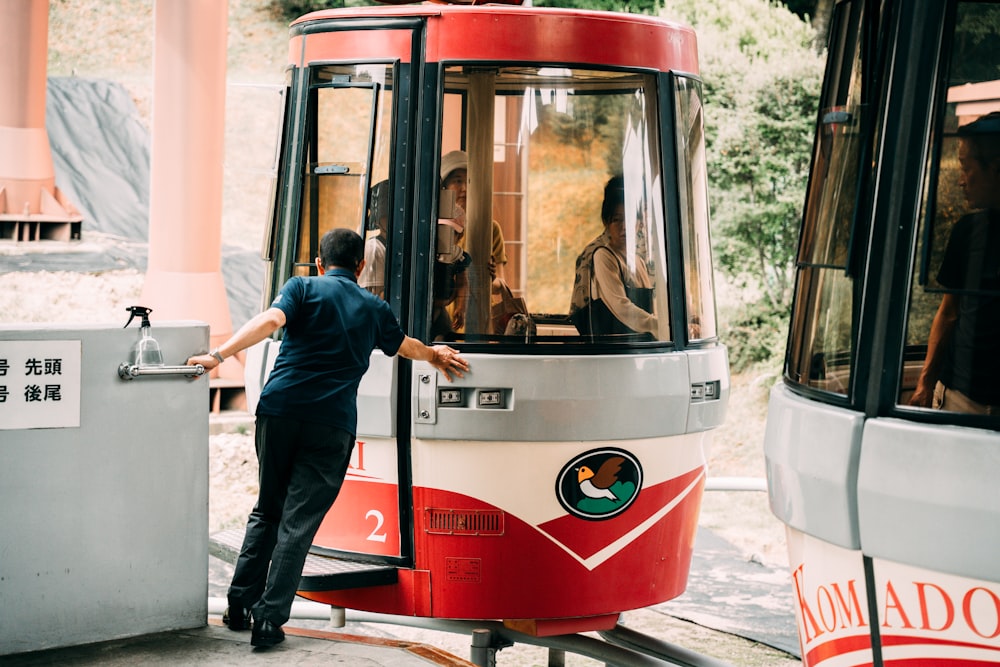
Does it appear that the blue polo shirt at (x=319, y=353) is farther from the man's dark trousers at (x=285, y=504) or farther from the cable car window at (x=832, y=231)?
the cable car window at (x=832, y=231)

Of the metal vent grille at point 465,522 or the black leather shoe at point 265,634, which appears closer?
the black leather shoe at point 265,634

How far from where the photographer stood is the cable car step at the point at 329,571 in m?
6.01

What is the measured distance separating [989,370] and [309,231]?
12.1ft

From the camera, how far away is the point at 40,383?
4.98 meters

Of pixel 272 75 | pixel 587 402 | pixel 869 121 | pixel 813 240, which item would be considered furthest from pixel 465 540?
pixel 272 75

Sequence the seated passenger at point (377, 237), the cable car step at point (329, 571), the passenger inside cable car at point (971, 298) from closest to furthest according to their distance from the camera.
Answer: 1. the passenger inside cable car at point (971, 298)
2. the cable car step at point (329, 571)
3. the seated passenger at point (377, 237)

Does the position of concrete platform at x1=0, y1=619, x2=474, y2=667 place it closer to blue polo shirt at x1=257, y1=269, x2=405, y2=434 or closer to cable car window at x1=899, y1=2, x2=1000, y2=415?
blue polo shirt at x1=257, y1=269, x2=405, y2=434

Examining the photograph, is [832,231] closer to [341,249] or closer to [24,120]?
[341,249]

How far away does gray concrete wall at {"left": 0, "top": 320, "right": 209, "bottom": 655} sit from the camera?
16.2 feet

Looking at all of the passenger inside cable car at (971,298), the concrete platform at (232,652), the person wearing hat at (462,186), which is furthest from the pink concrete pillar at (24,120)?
the passenger inside cable car at (971,298)

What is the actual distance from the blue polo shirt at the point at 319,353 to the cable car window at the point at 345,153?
86cm

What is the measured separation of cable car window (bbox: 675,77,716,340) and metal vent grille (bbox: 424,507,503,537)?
1338 mm

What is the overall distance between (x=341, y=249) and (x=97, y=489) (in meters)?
1.37

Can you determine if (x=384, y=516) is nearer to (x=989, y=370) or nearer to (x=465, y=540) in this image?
(x=465, y=540)
